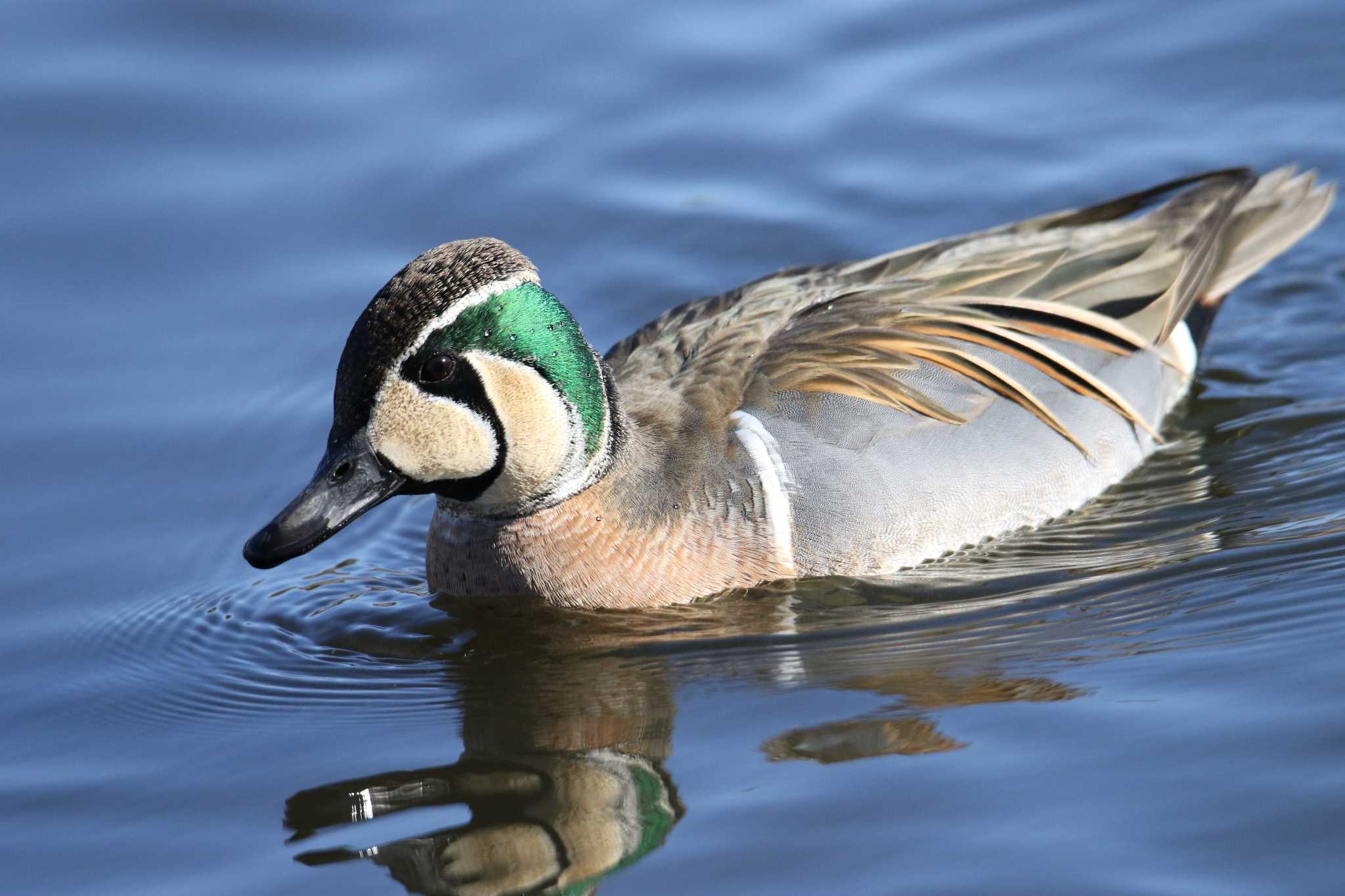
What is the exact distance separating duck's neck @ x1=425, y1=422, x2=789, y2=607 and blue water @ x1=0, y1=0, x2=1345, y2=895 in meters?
0.15

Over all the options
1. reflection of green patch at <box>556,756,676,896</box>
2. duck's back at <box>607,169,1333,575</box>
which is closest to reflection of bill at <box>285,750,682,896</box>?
reflection of green patch at <box>556,756,676,896</box>

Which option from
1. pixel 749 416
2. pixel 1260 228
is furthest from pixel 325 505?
pixel 1260 228

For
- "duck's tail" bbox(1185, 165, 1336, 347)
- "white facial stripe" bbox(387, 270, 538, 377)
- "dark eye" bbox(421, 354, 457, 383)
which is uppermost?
"duck's tail" bbox(1185, 165, 1336, 347)

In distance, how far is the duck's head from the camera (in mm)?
6117

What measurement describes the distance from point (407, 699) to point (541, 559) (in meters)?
0.78

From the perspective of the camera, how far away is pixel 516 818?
5.34 m

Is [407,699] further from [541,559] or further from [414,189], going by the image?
[414,189]

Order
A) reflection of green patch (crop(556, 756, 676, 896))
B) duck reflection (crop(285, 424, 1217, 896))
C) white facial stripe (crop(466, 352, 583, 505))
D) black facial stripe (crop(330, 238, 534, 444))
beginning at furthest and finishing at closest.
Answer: white facial stripe (crop(466, 352, 583, 505)) → black facial stripe (crop(330, 238, 534, 444)) → duck reflection (crop(285, 424, 1217, 896)) → reflection of green patch (crop(556, 756, 676, 896))

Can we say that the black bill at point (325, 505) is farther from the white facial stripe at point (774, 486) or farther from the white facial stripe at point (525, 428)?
the white facial stripe at point (774, 486)

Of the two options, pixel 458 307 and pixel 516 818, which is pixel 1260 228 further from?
pixel 516 818

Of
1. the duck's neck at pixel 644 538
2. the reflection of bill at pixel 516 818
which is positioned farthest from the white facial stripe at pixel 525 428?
the reflection of bill at pixel 516 818

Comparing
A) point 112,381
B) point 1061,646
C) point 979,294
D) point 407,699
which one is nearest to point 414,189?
point 112,381

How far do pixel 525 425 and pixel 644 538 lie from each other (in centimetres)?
63

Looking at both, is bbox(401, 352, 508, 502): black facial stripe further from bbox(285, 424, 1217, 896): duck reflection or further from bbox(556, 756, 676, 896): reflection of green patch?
bbox(556, 756, 676, 896): reflection of green patch
